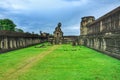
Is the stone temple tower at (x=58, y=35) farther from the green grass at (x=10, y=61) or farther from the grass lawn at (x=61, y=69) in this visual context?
the grass lawn at (x=61, y=69)

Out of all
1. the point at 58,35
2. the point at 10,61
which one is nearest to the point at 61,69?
the point at 10,61

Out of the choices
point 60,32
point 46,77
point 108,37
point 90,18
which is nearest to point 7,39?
point 108,37

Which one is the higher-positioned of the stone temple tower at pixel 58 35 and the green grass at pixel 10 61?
the stone temple tower at pixel 58 35

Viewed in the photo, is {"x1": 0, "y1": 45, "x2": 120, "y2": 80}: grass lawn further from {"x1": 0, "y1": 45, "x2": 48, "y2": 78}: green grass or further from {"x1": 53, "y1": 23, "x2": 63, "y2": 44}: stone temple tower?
{"x1": 53, "y1": 23, "x2": 63, "y2": 44}: stone temple tower

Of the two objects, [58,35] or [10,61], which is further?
[58,35]

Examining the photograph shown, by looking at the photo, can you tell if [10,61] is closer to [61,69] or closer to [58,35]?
[61,69]

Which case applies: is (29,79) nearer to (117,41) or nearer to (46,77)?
(46,77)

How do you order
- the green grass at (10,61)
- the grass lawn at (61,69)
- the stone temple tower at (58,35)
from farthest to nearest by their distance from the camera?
the stone temple tower at (58,35)
the green grass at (10,61)
the grass lawn at (61,69)

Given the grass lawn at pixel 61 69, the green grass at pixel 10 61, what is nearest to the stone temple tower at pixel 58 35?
the green grass at pixel 10 61

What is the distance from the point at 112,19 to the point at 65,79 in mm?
15741

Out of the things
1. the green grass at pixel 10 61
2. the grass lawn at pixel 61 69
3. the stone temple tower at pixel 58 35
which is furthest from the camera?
the stone temple tower at pixel 58 35

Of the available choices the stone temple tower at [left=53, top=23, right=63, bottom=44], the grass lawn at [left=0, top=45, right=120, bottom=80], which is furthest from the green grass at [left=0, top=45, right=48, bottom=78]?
the stone temple tower at [left=53, top=23, right=63, bottom=44]

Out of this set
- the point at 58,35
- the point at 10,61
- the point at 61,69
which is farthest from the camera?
the point at 58,35

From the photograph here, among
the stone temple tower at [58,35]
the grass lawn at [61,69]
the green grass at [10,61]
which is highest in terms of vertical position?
the stone temple tower at [58,35]
